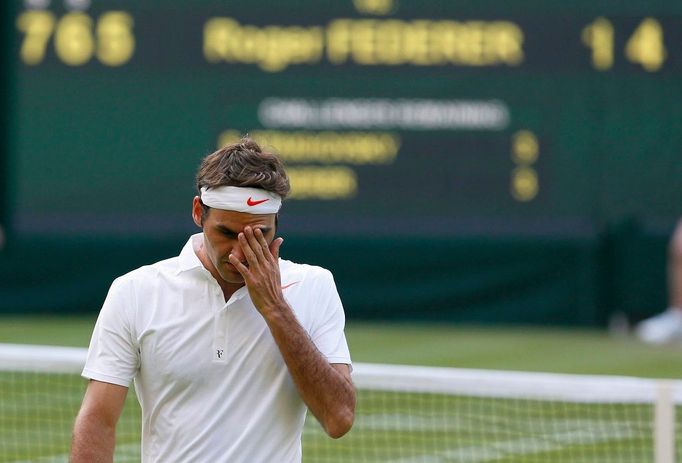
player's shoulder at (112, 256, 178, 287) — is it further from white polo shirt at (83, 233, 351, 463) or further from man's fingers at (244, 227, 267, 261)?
man's fingers at (244, 227, 267, 261)

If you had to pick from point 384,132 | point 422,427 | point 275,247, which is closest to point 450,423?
point 422,427

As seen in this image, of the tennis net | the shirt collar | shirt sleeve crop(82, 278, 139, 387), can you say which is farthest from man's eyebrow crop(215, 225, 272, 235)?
the tennis net

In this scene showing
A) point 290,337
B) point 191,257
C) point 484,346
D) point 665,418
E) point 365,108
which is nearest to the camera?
point 290,337

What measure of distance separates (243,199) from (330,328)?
0.39 metres

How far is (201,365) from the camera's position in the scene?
11.9 ft

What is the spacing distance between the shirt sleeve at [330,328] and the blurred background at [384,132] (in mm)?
9734

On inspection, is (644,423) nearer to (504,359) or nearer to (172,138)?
(504,359)

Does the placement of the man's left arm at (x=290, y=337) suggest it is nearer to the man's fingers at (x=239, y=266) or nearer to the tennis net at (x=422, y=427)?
the man's fingers at (x=239, y=266)

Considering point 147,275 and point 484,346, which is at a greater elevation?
point 147,275

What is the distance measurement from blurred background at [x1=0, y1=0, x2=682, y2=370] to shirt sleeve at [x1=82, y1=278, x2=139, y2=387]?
9853 mm

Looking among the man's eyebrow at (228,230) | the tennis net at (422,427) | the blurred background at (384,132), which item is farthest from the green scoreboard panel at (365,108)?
the man's eyebrow at (228,230)

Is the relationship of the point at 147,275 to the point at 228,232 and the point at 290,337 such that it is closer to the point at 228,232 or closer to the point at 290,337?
the point at 228,232

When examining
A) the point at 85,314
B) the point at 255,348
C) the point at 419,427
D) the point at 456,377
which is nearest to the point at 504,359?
the point at 419,427

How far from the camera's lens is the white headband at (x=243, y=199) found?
Result: 3570 millimetres
